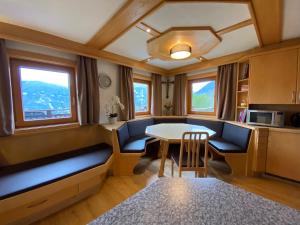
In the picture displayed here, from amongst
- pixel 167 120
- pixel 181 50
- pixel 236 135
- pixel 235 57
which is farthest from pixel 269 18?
pixel 167 120

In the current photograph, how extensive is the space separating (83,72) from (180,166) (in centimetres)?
220

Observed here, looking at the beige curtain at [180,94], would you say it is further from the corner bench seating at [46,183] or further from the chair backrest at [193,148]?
the corner bench seating at [46,183]

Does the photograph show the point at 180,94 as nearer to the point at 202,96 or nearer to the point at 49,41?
the point at 202,96

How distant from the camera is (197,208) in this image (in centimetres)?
60

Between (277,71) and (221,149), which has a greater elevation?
(277,71)

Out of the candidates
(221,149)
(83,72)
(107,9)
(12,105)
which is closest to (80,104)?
(83,72)

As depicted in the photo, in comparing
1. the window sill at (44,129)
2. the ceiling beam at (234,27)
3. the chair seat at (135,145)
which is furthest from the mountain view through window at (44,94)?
the ceiling beam at (234,27)

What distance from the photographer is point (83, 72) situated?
8.27ft

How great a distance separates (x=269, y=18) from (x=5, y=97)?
3.29 metres

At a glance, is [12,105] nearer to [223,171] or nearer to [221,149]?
[221,149]

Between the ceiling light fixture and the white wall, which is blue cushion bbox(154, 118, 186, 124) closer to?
the white wall

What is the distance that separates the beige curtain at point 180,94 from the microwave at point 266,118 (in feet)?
5.55

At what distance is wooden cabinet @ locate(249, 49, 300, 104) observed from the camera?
221 cm

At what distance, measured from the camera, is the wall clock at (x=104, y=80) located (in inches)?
116
